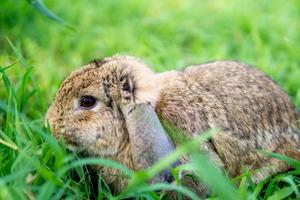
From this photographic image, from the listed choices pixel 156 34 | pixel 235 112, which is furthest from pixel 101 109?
pixel 156 34

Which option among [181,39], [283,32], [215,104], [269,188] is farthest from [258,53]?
[269,188]

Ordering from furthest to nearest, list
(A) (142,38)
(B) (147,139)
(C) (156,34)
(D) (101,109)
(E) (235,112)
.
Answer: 1. (C) (156,34)
2. (A) (142,38)
3. (E) (235,112)
4. (D) (101,109)
5. (B) (147,139)

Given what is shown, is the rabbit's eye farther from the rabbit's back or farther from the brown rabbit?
the rabbit's back

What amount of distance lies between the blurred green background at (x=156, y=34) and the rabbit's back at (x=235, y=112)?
1.12 m

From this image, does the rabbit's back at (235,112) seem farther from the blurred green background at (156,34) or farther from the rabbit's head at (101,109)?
the blurred green background at (156,34)

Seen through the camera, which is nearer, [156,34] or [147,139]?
[147,139]

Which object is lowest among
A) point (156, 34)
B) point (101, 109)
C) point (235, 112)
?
point (235, 112)

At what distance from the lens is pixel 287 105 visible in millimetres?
4277

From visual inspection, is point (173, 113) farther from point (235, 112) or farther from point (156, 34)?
point (156, 34)

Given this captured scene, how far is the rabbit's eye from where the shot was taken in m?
3.79

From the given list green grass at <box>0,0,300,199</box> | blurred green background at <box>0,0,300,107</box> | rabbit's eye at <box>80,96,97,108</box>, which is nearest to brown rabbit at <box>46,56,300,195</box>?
rabbit's eye at <box>80,96,97,108</box>

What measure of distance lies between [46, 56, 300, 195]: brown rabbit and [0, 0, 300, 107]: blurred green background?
3.97 feet

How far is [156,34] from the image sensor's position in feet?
21.9

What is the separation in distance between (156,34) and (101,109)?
3081mm
